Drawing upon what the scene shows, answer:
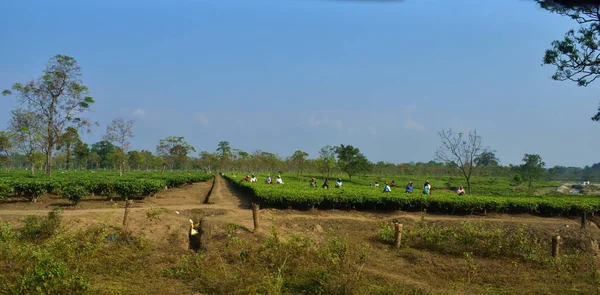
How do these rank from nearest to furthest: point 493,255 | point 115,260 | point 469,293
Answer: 1. point 469,293
2. point 115,260
3. point 493,255

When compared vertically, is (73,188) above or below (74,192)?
above

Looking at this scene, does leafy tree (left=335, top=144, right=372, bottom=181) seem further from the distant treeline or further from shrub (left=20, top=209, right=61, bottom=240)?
shrub (left=20, top=209, right=61, bottom=240)

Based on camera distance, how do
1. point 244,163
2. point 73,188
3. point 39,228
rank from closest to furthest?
point 39,228, point 73,188, point 244,163

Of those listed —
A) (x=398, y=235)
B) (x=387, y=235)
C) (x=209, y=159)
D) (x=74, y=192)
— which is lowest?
Result: (x=387, y=235)

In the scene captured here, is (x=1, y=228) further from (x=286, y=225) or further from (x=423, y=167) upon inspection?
(x=423, y=167)

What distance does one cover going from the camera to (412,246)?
39.6ft

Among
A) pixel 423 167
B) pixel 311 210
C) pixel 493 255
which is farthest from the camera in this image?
pixel 423 167

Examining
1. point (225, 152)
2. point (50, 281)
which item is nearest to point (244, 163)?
point (225, 152)

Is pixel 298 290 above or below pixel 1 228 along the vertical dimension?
below

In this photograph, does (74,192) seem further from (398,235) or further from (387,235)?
(398,235)

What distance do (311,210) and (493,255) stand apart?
805cm

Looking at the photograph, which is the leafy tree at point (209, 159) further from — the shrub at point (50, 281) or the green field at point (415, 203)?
the shrub at point (50, 281)

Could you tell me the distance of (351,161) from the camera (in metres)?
49.3

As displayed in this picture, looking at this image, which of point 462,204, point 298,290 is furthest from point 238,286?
point 462,204
